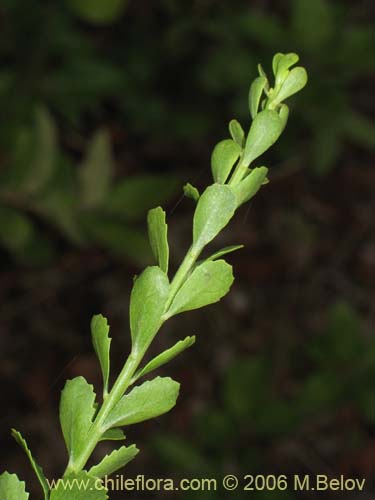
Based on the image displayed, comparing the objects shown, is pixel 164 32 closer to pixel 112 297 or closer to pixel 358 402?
pixel 112 297

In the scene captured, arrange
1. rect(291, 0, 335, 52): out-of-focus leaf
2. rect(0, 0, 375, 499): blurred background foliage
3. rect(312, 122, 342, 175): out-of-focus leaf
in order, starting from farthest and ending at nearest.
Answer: rect(312, 122, 342, 175): out-of-focus leaf < rect(291, 0, 335, 52): out-of-focus leaf < rect(0, 0, 375, 499): blurred background foliage

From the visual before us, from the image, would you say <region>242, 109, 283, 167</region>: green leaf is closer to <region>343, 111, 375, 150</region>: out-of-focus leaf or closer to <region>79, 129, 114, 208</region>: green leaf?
<region>79, 129, 114, 208</region>: green leaf

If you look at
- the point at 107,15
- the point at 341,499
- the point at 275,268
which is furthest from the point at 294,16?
the point at 275,268

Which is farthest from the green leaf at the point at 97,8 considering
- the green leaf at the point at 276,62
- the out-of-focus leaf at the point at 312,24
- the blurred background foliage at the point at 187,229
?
the green leaf at the point at 276,62

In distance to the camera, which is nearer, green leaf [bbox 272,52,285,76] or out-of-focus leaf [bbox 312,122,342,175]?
green leaf [bbox 272,52,285,76]

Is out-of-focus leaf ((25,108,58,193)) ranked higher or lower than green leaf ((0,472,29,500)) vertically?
higher

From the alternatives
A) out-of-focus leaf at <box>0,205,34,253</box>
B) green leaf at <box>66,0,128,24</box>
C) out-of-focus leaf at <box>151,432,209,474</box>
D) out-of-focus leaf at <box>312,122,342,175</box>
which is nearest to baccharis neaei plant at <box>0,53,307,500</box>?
out-of-focus leaf at <box>151,432,209,474</box>

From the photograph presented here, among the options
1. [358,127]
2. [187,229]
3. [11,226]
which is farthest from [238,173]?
[358,127]

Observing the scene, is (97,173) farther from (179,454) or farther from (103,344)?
(103,344)
